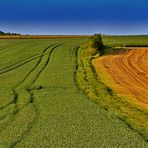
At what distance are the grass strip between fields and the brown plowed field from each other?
526mm

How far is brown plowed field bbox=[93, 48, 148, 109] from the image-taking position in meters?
19.0

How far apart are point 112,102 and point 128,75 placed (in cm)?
848

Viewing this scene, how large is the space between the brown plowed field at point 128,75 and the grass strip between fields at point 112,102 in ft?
1.72

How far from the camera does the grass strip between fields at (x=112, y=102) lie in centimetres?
1341

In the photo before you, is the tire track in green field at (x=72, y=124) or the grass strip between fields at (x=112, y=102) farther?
the grass strip between fields at (x=112, y=102)

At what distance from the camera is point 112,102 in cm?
1684

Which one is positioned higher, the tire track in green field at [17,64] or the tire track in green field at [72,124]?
the tire track in green field at [72,124]

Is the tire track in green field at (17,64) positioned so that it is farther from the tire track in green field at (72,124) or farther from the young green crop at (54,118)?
the tire track in green field at (72,124)

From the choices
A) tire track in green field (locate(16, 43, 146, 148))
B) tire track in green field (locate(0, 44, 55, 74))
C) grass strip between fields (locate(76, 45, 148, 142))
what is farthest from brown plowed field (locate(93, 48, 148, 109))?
tire track in green field (locate(0, 44, 55, 74))

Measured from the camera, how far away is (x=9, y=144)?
11.0 meters

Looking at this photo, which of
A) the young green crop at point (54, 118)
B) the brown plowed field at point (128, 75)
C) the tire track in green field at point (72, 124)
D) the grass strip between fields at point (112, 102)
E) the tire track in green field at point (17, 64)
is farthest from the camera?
the tire track in green field at point (17, 64)

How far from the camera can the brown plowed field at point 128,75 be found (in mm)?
18972

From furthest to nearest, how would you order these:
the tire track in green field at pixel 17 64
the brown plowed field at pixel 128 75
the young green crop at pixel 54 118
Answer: the tire track in green field at pixel 17 64, the brown plowed field at pixel 128 75, the young green crop at pixel 54 118

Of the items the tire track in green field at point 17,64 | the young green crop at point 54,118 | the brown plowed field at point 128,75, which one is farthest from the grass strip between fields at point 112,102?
the tire track in green field at point 17,64
